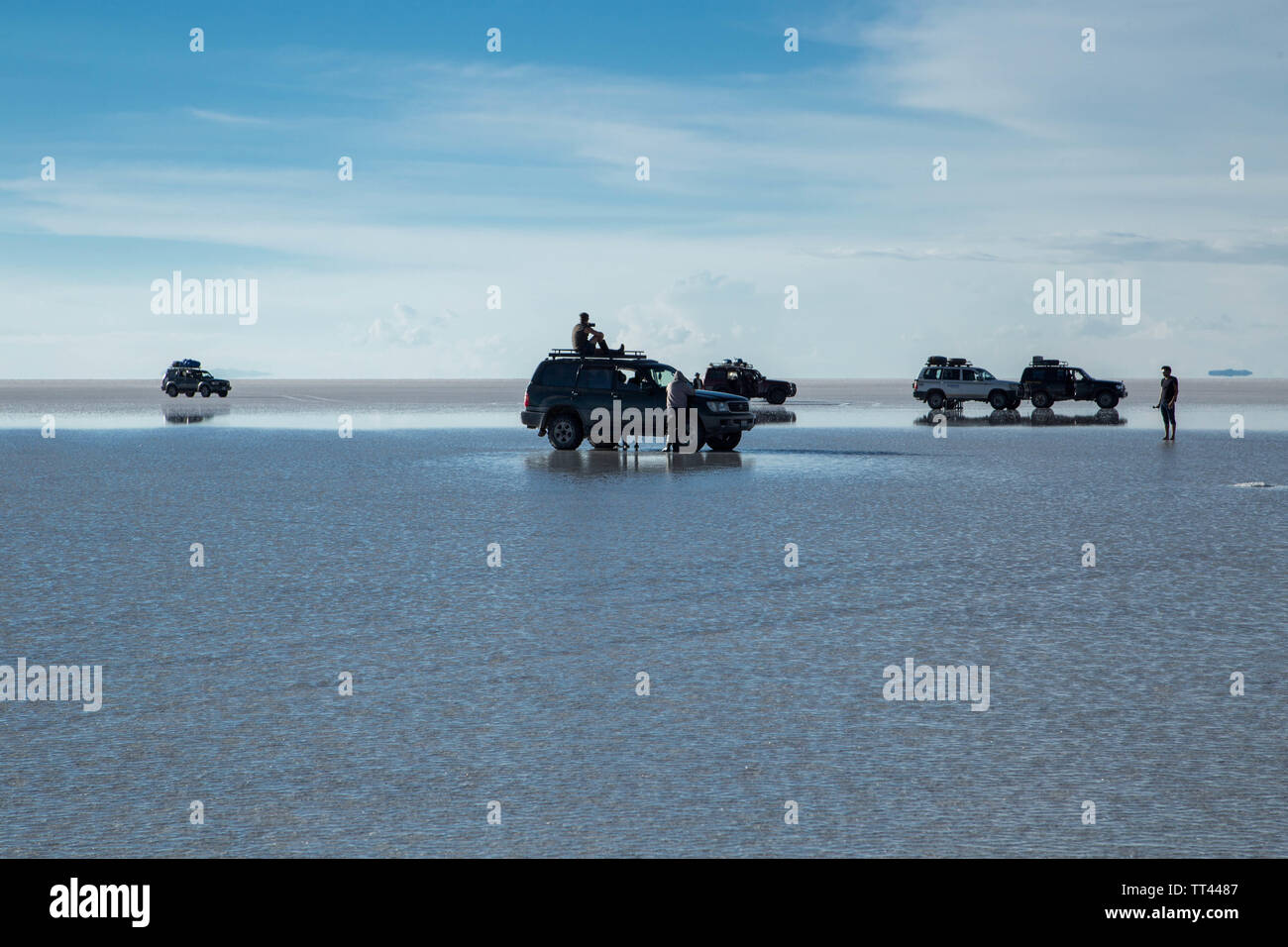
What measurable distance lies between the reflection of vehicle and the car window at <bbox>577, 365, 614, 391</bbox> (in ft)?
100

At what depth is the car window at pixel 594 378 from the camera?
2908 centimetres

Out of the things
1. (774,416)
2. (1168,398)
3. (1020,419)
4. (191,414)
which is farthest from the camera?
(191,414)

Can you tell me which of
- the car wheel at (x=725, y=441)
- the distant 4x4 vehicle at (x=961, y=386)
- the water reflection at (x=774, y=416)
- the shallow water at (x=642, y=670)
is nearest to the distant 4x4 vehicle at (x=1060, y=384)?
the distant 4x4 vehicle at (x=961, y=386)

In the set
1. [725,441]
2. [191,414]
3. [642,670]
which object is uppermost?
[191,414]

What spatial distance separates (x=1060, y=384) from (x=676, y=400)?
1359 inches

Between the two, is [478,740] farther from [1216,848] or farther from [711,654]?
[1216,848]

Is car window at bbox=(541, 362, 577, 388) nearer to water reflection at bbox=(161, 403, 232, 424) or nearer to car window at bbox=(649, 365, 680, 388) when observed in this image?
car window at bbox=(649, 365, 680, 388)

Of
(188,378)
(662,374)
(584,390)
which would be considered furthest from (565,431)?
(188,378)

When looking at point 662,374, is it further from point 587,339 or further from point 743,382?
point 743,382

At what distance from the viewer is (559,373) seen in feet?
95.7

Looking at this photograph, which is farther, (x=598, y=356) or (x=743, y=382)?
(x=743, y=382)

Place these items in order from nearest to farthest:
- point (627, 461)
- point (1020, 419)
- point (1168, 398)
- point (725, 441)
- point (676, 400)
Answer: point (627, 461)
point (676, 400)
point (725, 441)
point (1168, 398)
point (1020, 419)

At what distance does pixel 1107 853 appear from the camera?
5.22 meters

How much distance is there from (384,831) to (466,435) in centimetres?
3234
